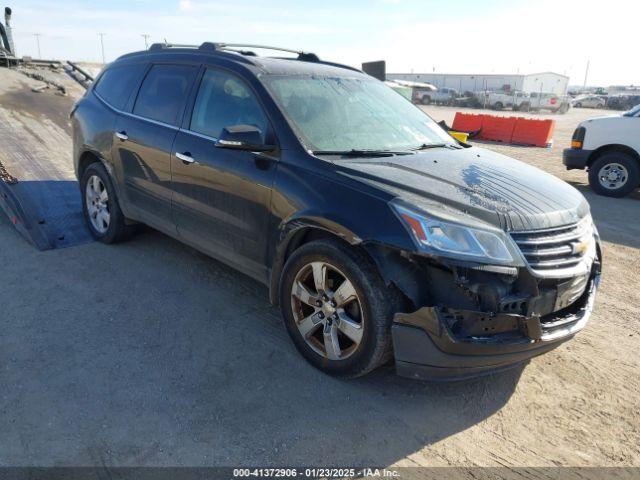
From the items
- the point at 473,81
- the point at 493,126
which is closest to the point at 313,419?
the point at 493,126

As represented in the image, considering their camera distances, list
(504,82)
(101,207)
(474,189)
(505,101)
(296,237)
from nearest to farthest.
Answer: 1. (474,189)
2. (296,237)
3. (101,207)
4. (505,101)
5. (504,82)

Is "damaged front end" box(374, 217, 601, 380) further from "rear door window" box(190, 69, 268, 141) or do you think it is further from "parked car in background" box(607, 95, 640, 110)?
"parked car in background" box(607, 95, 640, 110)

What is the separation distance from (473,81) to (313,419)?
86.5 meters

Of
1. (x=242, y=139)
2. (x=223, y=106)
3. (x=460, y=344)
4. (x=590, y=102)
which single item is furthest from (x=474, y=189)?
(x=590, y=102)

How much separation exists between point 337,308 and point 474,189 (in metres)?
1.10

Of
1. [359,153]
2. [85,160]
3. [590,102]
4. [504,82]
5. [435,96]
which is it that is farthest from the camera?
[504,82]

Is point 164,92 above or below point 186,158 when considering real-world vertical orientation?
above

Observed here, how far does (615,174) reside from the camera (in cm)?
889

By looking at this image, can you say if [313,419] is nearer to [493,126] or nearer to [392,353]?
[392,353]

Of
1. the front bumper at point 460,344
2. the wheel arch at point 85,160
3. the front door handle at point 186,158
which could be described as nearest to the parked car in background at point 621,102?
the wheel arch at point 85,160

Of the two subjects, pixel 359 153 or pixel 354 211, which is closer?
pixel 354 211

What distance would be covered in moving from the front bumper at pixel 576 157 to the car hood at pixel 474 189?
636cm

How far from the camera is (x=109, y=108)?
501cm

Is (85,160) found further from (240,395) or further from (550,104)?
(550,104)
